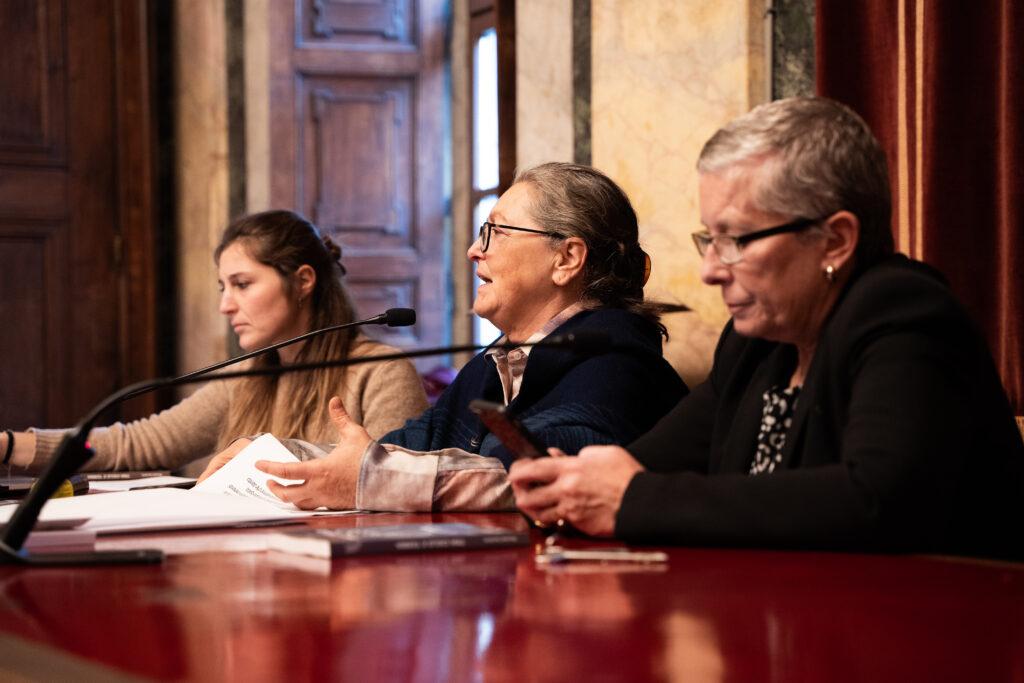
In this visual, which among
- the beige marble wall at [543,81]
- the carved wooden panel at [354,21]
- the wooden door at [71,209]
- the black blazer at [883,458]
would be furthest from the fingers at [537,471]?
the wooden door at [71,209]

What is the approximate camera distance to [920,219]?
2.66 metres

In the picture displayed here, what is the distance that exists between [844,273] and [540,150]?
88.6 inches

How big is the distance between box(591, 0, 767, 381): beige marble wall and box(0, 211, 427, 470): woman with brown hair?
2.31ft

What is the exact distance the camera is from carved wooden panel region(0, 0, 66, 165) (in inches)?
221

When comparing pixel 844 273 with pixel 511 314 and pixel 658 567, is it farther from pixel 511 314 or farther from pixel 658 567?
pixel 511 314

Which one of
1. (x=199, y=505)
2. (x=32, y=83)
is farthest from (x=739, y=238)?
(x=32, y=83)

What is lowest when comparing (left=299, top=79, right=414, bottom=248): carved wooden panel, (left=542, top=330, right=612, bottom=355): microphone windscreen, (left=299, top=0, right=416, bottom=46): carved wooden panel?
(left=542, top=330, right=612, bottom=355): microphone windscreen

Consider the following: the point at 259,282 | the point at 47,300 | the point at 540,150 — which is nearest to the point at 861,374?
the point at 259,282

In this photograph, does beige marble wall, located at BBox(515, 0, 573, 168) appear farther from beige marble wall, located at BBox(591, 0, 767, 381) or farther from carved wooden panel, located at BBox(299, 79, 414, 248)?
carved wooden panel, located at BBox(299, 79, 414, 248)

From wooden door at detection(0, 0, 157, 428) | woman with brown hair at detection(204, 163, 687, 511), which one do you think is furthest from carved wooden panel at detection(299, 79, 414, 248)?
woman with brown hair at detection(204, 163, 687, 511)

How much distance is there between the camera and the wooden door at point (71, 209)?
561 cm

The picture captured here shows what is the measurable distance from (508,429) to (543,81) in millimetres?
2432

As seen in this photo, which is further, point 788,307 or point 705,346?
point 705,346

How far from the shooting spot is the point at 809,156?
1755 mm
